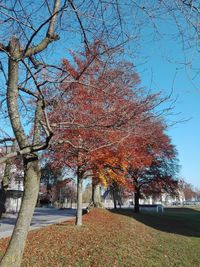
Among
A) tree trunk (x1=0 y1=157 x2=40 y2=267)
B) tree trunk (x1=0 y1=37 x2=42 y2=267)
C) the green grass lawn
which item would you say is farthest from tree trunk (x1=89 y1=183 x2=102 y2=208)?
tree trunk (x1=0 y1=157 x2=40 y2=267)

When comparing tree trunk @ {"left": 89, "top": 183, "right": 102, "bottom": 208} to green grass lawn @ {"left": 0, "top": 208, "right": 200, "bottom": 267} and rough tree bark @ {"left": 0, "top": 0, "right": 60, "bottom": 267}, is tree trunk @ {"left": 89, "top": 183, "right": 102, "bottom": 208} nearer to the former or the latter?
green grass lawn @ {"left": 0, "top": 208, "right": 200, "bottom": 267}

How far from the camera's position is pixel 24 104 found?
8266 mm

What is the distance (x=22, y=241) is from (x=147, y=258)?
6552mm

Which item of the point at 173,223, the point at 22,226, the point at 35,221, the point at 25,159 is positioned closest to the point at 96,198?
the point at 173,223

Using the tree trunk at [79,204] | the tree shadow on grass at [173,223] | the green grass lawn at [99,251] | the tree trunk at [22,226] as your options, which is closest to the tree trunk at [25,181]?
the tree trunk at [22,226]

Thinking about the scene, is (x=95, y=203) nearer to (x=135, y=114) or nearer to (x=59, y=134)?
(x=59, y=134)

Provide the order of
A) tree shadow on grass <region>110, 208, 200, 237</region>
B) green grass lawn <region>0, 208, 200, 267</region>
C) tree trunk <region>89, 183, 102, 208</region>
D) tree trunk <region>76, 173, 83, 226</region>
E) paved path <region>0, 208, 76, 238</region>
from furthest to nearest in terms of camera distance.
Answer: tree trunk <region>89, 183, 102, 208</region>, tree shadow on grass <region>110, 208, 200, 237</region>, paved path <region>0, 208, 76, 238</region>, tree trunk <region>76, 173, 83, 226</region>, green grass lawn <region>0, 208, 200, 267</region>


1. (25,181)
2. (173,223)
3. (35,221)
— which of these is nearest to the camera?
(25,181)

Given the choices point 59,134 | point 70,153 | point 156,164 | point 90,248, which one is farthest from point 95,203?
point 59,134

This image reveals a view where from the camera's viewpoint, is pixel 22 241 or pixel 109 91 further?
pixel 109 91

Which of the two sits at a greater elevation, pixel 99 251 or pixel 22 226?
pixel 22 226

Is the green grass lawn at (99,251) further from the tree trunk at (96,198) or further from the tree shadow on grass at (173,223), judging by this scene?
the tree trunk at (96,198)

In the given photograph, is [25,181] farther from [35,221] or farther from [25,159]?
[35,221]

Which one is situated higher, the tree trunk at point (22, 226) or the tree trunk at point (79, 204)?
the tree trunk at point (79, 204)
